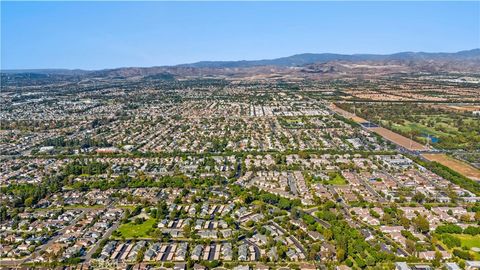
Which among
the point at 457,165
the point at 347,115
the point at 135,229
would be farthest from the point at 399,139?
the point at 135,229

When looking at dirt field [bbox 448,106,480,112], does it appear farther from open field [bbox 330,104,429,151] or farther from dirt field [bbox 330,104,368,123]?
open field [bbox 330,104,429,151]

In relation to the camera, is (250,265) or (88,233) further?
(88,233)

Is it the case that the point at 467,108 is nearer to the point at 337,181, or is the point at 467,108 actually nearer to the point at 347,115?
the point at 347,115

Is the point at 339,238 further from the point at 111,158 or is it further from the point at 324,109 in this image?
the point at 324,109

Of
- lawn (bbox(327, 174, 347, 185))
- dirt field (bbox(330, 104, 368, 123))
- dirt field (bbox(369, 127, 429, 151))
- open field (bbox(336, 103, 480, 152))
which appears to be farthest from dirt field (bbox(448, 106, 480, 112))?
lawn (bbox(327, 174, 347, 185))

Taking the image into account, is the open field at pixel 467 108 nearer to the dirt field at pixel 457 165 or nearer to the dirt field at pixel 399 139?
the dirt field at pixel 399 139

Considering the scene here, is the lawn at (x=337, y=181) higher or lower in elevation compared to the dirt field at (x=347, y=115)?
lower

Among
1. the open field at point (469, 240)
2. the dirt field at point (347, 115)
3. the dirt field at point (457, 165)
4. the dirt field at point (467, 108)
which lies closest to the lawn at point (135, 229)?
the open field at point (469, 240)

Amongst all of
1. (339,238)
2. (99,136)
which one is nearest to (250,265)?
(339,238)
